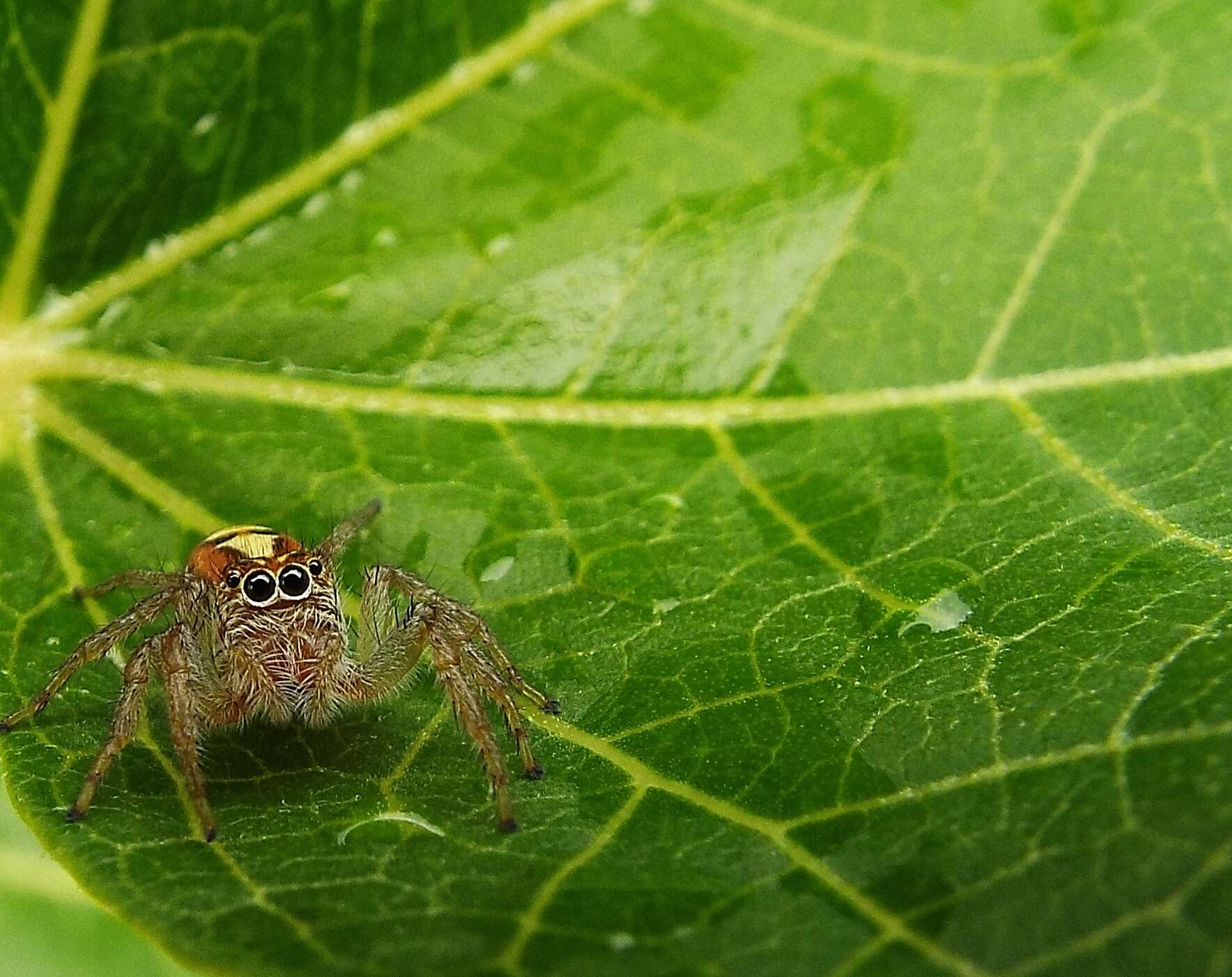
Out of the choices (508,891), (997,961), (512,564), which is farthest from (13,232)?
(997,961)

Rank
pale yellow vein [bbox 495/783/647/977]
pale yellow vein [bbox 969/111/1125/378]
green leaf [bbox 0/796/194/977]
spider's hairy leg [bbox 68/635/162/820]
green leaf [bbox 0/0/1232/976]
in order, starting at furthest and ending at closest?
1. green leaf [bbox 0/796/194/977]
2. pale yellow vein [bbox 969/111/1125/378]
3. spider's hairy leg [bbox 68/635/162/820]
4. green leaf [bbox 0/0/1232/976]
5. pale yellow vein [bbox 495/783/647/977]

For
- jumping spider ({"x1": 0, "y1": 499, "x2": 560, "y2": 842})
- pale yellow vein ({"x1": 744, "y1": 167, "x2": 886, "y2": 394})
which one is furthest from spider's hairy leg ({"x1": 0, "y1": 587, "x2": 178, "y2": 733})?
pale yellow vein ({"x1": 744, "y1": 167, "x2": 886, "y2": 394})

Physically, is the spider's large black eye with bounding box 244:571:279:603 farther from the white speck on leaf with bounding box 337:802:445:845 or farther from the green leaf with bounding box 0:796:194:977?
the green leaf with bounding box 0:796:194:977

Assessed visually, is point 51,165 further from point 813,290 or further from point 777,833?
point 777,833

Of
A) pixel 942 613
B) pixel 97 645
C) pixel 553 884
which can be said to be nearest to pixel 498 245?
pixel 97 645

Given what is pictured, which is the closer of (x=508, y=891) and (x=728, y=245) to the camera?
(x=508, y=891)

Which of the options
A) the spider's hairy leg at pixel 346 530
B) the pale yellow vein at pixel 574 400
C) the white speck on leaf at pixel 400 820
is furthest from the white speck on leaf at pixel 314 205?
the white speck on leaf at pixel 400 820

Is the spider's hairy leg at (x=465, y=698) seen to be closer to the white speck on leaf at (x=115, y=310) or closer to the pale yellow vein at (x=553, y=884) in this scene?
the pale yellow vein at (x=553, y=884)

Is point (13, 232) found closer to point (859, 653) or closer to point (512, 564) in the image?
point (512, 564)
